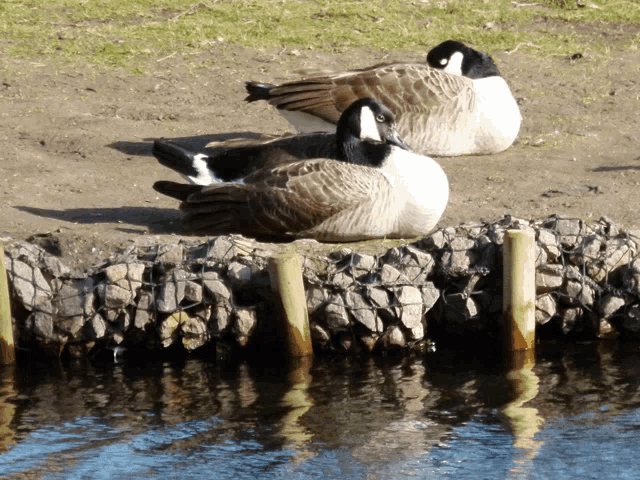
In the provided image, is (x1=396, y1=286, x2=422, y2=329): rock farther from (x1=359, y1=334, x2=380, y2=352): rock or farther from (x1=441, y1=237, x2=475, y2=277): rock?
(x1=441, y1=237, x2=475, y2=277): rock

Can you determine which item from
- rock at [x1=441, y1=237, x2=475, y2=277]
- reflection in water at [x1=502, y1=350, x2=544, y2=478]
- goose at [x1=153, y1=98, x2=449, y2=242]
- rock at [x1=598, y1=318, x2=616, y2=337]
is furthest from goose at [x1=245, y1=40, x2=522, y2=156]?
reflection in water at [x1=502, y1=350, x2=544, y2=478]

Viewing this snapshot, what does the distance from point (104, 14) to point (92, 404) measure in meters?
8.81

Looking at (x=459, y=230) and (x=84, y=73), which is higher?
(x=84, y=73)

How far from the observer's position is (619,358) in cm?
692

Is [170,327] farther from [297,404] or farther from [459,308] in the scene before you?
[459,308]

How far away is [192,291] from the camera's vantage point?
6.80 metres

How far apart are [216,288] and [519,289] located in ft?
6.03

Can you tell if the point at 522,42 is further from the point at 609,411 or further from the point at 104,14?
the point at 609,411

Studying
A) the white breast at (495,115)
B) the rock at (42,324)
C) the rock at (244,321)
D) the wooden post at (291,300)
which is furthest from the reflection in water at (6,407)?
the white breast at (495,115)

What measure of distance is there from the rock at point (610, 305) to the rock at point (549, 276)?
0.98 feet

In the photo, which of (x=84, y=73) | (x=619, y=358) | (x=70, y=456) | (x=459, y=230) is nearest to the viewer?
(x=70, y=456)

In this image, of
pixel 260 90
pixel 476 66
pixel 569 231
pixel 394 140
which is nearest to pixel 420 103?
pixel 476 66

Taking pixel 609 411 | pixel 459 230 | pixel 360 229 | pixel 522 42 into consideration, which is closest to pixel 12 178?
pixel 360 229

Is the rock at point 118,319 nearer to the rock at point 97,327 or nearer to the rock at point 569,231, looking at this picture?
the rock at point 97,327
